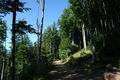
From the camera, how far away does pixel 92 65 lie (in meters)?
18.5

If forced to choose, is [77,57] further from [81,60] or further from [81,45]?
[81,45]

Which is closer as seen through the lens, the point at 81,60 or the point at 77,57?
the point at 81,60

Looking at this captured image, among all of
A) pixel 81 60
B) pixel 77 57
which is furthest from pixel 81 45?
pixel 81 60

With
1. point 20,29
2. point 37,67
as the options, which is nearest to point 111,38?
point 37,67

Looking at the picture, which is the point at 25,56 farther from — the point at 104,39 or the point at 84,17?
the point at 104,39

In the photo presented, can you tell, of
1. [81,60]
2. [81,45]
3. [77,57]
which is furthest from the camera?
[81,45]

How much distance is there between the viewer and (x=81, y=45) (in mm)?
54406

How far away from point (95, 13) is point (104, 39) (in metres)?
8.37

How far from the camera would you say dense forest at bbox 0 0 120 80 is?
1345 centimetres

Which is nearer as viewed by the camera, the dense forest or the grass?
the dense forest

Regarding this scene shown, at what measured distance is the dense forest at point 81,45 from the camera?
13453 mm

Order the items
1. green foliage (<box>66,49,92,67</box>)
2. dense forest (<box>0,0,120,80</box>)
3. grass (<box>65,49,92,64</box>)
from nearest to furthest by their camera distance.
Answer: dense forest (<box>0,0,120,80</box>) < green foliage (<box>66,49,92,67</box>) < grass (<box>65,49,92,64</box>)

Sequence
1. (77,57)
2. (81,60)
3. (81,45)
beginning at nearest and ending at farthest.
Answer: (81,60), (77,57), (81,45)

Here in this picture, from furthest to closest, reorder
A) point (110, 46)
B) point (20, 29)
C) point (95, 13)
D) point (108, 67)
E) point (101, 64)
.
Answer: point (95, 13)
point (110, 46)
point (101, 64)
point (108, 67)
point (20, 29)
